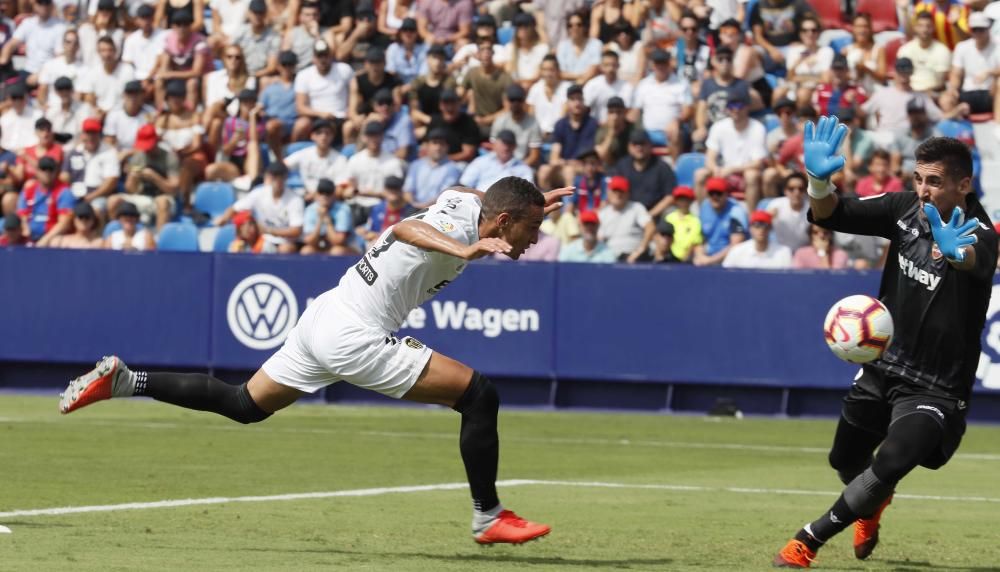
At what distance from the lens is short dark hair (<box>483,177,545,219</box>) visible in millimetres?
→ 9203

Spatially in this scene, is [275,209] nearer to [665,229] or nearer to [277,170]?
[277,170]

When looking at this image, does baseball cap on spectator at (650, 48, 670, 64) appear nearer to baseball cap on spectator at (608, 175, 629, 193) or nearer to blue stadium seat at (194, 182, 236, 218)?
baseball cap on spectator at (608, 175, 629, 193)

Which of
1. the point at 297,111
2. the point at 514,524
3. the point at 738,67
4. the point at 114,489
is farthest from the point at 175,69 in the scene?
the point at 514,524

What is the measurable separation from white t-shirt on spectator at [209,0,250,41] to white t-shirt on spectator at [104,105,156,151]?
6.43 feet

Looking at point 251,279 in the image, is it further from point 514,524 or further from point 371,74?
point 514,524

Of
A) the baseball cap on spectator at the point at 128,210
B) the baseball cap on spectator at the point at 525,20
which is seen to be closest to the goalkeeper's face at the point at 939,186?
the baseball cap on spectator at the point at 128,210

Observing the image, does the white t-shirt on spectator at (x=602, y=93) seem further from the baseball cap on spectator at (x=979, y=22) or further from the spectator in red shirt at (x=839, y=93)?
the baseball cap on spectator at (x=979, y=22)

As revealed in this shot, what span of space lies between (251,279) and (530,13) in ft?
20.2

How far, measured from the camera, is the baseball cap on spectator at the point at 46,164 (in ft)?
79.2

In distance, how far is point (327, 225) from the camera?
22.3 m

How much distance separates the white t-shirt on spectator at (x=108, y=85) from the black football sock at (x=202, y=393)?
56.0ft

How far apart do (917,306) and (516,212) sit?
6.84 ft

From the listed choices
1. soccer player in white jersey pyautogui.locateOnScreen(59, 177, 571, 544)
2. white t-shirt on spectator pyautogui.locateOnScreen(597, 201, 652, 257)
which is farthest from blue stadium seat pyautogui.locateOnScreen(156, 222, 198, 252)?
soccer player in white jersey pyautogui.locateOnScreen(59, 177, 571, 544)

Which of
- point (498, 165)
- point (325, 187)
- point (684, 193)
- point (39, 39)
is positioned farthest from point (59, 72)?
point (684, 193)
